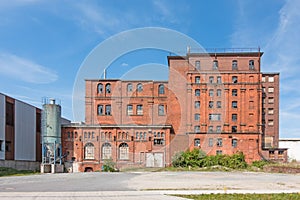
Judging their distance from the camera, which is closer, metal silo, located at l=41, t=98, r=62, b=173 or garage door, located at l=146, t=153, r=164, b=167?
metal silo, located at l=41, t=98, r=62, b=173

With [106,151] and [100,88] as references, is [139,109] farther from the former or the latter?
[106,151]

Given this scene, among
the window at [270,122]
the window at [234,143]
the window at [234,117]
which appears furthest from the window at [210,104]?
the window at [270,122]

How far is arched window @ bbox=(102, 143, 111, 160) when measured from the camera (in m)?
44.9

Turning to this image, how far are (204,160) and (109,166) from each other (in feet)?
42.0

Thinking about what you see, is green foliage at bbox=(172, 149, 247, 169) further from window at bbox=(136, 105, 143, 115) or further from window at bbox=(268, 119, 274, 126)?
window at bbox=(268, 119, 274, 126)

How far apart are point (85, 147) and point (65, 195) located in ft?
106

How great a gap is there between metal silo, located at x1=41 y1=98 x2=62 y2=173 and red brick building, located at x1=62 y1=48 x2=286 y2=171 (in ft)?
18.3

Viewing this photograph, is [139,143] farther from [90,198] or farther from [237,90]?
[90,198]

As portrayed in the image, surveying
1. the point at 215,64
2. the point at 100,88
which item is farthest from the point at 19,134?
the point at 215,64

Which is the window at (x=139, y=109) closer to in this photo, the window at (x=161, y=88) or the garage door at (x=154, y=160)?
the window at (x=161, y=88)

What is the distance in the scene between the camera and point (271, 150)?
49250mm

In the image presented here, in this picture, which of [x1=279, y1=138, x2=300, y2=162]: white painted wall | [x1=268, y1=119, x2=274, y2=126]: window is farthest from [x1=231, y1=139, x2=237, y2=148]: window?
[x1=279, y1=138, x2=300, y2=162]: white painted wall

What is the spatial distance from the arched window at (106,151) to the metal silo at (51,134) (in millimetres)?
5757

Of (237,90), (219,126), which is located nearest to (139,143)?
(219,126)
